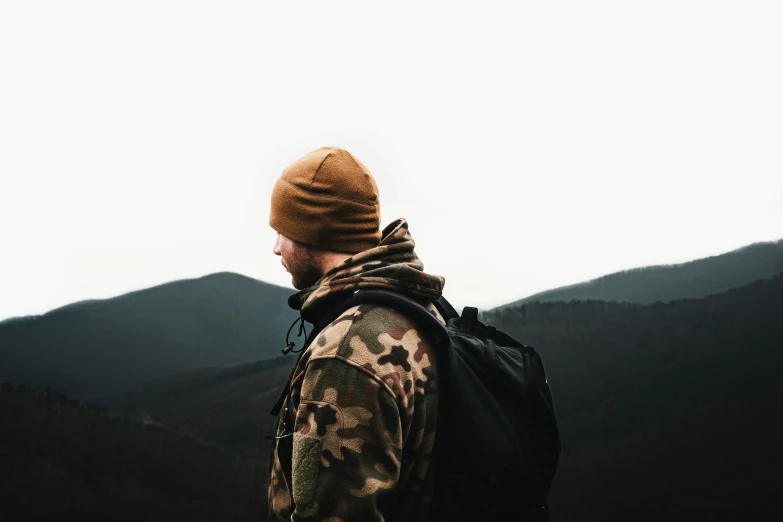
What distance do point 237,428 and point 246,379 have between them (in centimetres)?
522

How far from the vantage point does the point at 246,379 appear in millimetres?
26844

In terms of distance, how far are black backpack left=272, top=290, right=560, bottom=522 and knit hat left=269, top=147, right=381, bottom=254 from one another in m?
0.35

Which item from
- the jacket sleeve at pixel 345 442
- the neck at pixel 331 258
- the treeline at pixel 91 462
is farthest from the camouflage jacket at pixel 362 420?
the treeline at pixel 91 462

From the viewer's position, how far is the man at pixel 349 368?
81.0 inches

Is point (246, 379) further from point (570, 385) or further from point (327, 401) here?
point (327, 401)

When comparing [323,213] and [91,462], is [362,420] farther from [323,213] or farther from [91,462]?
[91,462]

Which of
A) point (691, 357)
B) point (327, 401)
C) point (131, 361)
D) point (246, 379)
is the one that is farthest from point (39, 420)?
point (691, 357)

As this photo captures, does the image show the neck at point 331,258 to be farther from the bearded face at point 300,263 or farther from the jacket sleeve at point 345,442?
the jacket sleeve at point 345,442

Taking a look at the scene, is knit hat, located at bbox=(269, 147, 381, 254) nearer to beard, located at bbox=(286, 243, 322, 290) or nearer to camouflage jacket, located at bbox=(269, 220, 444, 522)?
beard, located at bbox=(286, 243, 322, 290)

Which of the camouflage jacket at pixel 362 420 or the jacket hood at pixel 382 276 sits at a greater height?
the jacket hood at pixel 382 276

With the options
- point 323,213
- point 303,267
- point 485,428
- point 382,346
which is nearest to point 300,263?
point 303,267

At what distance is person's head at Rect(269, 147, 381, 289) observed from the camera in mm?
2516

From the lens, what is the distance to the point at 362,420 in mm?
2059

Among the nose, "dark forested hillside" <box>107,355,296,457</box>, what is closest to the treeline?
"dark forested hillside" <box>107,355,296,457</box>
